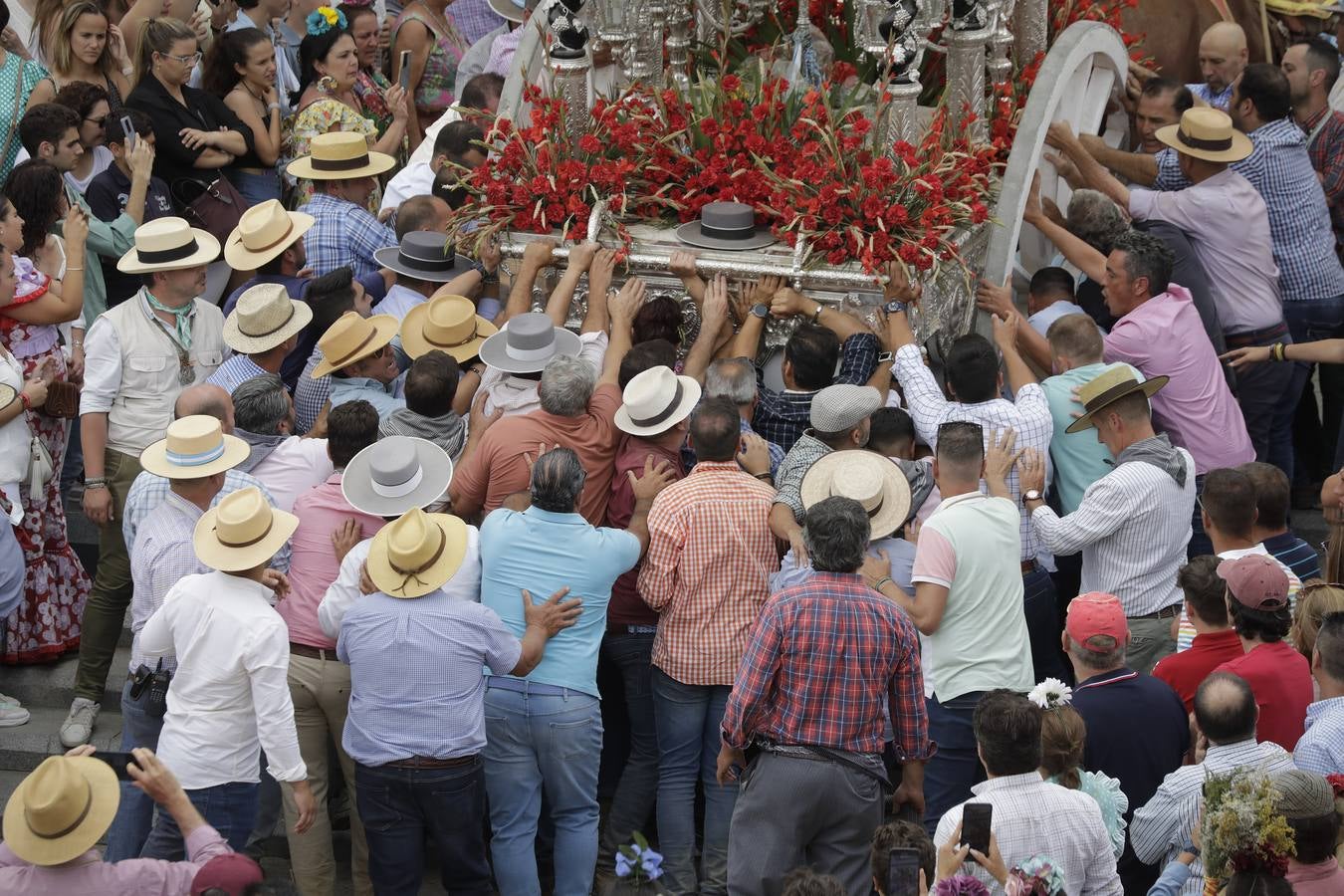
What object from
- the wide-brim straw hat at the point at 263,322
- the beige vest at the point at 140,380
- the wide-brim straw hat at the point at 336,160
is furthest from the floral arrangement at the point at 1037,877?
the wide-brim straw hat at the point at 336,160

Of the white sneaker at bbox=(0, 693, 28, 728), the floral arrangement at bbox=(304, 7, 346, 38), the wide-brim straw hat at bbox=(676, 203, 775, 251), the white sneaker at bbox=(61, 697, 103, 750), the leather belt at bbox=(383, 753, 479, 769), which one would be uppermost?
the floral arrangement at bbox=(304, 7, 346, 38)

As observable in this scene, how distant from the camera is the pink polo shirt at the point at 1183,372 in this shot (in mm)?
7527

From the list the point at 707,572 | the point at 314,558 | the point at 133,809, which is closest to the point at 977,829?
the point at 707,572

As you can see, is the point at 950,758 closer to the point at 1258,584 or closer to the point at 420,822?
the point at 1258,584

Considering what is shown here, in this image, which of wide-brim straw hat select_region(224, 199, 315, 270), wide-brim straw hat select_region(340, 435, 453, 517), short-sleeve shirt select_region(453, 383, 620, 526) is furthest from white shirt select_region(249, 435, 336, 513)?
wide-brim straw hat select_region(224, 199, 315, 270)

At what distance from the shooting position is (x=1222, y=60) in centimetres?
959

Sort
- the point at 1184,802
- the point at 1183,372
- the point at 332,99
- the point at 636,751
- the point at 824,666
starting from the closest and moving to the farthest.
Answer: the point at 1184,802 < the point at 824,666 < the point at 636,751 < the point at 1183,372 < the point at 332,99

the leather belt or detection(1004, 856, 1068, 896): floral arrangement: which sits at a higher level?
detection(1004, 856, 1068, 896): floral arrangement

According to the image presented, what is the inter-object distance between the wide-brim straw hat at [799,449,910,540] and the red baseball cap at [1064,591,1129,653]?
2.76ft

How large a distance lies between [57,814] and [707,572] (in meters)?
2.53

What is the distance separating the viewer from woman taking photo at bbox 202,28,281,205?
9.42m

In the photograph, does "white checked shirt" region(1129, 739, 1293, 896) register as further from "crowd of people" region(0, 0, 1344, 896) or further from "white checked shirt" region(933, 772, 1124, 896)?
"white checked shirt" region(933, 772, 1124, 896)

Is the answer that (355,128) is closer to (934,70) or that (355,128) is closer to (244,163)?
(244,163)

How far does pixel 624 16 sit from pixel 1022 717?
4.65 meters
